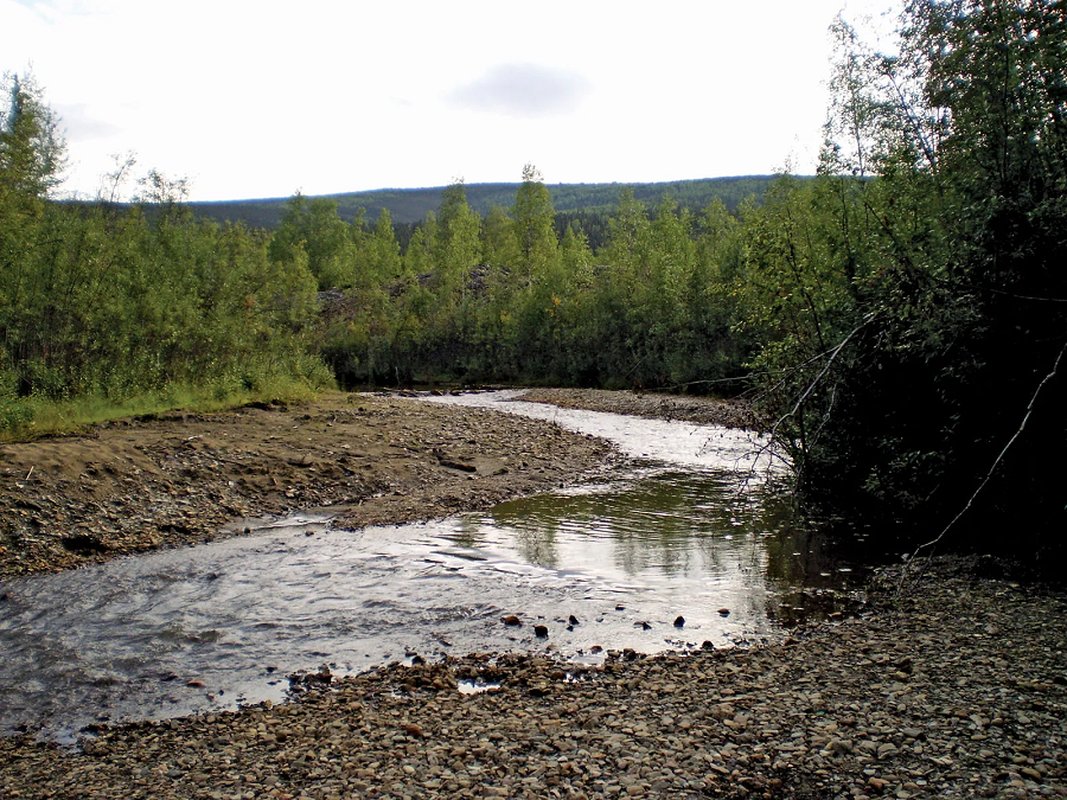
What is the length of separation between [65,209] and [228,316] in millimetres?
5958

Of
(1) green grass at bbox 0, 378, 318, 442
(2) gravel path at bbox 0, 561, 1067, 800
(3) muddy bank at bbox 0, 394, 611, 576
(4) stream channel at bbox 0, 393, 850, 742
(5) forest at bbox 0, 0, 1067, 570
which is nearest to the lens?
(2) gravel path at bbox 0, 561, 1067, 800

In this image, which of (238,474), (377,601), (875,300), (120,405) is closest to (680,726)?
(377,601)

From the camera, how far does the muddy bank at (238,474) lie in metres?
12.0

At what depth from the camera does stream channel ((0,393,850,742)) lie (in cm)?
738

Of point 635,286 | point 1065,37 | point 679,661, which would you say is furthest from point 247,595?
point 635,286

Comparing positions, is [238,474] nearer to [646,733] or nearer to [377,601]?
[377,601]

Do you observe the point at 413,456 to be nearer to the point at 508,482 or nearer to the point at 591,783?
the point at 508,482

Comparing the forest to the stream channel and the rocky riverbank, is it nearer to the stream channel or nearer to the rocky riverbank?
the rocky riverbank

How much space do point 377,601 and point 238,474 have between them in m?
7.13

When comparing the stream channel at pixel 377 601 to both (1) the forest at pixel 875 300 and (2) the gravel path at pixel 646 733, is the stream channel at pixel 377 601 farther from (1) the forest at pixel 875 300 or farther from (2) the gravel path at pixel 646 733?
(1) the forest at pixel 875 300

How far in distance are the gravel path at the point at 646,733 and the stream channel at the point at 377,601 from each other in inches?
25.6

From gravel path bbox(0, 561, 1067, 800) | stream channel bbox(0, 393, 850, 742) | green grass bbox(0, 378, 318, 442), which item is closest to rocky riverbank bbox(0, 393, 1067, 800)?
gravel path bbox(0, 561, 1067, 800)

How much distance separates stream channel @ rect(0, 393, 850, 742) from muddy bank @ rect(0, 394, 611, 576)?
3.00ft

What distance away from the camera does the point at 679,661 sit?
7555mm
